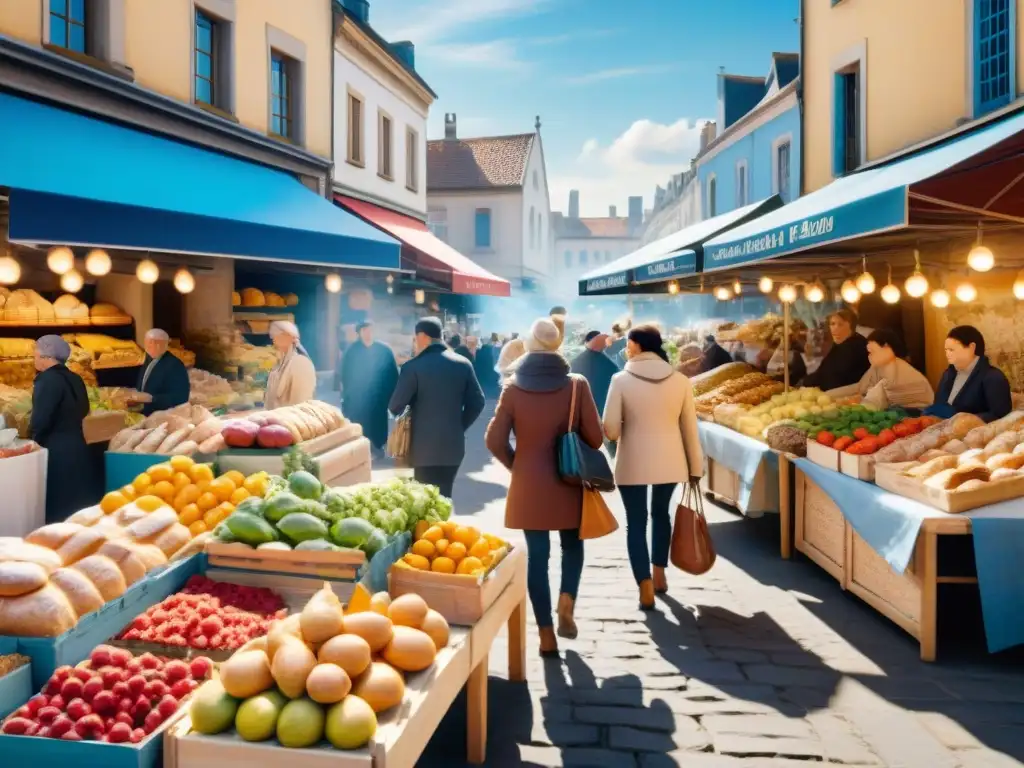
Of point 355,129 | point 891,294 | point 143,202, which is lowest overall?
point 891,294

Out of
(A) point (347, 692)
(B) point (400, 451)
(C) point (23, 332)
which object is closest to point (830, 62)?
(B) point (400, 451)

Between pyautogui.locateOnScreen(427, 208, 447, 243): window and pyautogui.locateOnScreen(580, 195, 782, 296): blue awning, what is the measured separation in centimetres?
2517

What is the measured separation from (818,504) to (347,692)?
18.3ft

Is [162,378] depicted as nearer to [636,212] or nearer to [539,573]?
[539,573]

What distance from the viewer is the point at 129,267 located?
12258 millimetres

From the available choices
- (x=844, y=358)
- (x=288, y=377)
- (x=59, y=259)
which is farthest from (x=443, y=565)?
(x=844, y=358)

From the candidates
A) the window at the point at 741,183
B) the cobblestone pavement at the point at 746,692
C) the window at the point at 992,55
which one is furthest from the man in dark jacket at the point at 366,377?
the window at the point at 741,183

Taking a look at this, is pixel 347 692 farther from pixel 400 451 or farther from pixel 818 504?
pixel 818 504

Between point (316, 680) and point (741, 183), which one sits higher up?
point (741, 183)

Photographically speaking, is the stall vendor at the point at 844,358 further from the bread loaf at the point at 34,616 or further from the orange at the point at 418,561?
the bread loaf at the point at 34,616

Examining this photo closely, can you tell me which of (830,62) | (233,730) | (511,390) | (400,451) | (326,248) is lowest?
(233,730)

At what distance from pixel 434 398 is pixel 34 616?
4.47 metres

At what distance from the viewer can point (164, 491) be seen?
5.52 metres

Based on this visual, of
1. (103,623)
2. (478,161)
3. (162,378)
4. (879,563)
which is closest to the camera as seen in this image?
(103,623)
